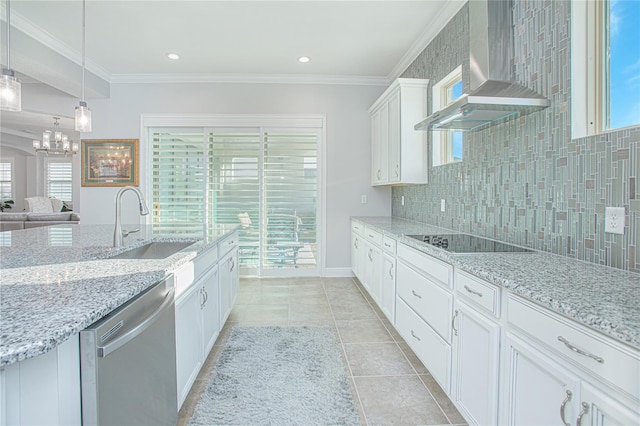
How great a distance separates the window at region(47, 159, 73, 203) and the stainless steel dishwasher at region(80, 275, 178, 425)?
39.6 ft

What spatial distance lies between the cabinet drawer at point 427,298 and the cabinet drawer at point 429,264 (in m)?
0.05

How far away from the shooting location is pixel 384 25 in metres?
3.29

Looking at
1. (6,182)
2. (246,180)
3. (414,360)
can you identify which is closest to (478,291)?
(414,360)

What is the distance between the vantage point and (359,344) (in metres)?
2.69

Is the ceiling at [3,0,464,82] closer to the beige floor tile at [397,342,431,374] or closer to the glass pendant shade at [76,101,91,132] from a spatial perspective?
the glass pendant shade at [76,101,91,132]

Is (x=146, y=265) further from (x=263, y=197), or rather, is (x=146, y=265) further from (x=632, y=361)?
(x=263, y=197)

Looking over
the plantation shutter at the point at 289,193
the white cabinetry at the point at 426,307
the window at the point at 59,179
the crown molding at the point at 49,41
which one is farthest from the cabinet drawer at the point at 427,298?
the window at the point at 59,179

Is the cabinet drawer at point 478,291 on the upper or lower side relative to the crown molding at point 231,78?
lower

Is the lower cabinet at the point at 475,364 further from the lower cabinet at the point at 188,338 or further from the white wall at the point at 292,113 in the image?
the white wall at the point at 292,113

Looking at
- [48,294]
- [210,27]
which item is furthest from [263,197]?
[48,294]

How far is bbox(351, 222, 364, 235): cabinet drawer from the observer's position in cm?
411

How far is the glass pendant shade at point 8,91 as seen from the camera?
190 centimetres

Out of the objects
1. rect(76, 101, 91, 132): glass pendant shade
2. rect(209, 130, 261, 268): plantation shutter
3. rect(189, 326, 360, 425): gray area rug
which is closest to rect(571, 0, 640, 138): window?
rect(189, 326, 360, 425): gray area rug

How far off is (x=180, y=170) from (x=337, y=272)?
2687mm
